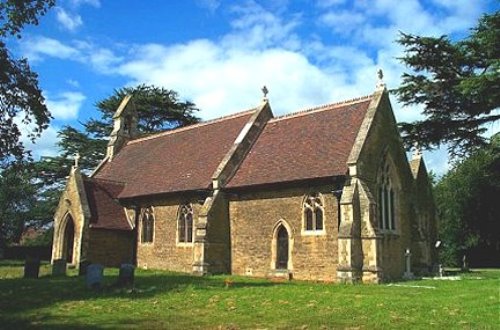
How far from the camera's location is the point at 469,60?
26.8 metres

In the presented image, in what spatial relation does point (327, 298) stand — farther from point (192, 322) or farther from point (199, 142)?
point (199, 142)

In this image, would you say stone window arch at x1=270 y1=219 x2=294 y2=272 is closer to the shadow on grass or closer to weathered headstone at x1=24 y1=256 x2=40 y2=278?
the shadow on grass

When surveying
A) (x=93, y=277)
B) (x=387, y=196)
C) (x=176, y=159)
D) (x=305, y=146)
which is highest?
(x=176, y=159)

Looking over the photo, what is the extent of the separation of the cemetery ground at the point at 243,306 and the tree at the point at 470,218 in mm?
24746

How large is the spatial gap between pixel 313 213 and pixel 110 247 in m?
12.7

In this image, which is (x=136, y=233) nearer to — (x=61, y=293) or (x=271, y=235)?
(x=271, y=235)

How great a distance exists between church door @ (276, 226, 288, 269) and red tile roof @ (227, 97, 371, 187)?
247 cm

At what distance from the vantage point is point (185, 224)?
2827 cm

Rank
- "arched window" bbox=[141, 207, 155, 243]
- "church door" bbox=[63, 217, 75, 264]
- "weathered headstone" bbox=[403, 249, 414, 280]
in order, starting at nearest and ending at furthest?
"weathered headstone" bbox=[403, 249, 414, 280]
"arched window" bbox=[141, 207, 155, 243]
"church door" bbox=[63, 217, 75, 264]

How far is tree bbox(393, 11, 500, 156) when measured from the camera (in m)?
25.6

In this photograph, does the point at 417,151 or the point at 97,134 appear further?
the point at 97,134

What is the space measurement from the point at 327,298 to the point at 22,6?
14394 millimetres

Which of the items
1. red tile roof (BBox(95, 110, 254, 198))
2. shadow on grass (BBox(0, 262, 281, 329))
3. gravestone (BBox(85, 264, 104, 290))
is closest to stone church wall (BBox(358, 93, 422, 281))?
shadow on grass (BBox(0, 262, 281, 329))

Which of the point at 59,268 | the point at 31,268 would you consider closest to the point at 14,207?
the point at 59,268
